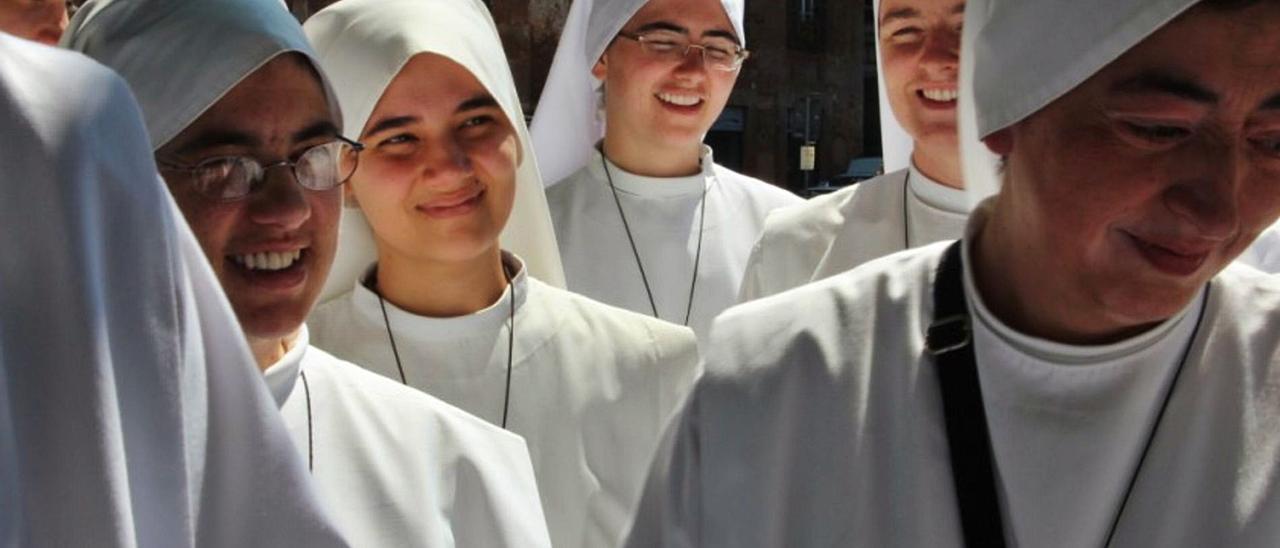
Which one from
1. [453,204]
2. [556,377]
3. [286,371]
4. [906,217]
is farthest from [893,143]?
[286,371]

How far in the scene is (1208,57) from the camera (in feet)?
6.40

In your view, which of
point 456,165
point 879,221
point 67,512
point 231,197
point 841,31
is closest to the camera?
point 67,512

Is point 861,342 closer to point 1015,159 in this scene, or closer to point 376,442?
point 1015,159

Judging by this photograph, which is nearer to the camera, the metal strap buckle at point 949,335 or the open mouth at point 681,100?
the metal strap buckle at point 949,335

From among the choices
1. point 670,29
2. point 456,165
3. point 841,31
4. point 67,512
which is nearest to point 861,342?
point 67,512

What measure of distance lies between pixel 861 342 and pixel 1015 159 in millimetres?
328

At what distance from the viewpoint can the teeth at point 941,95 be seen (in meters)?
4.05

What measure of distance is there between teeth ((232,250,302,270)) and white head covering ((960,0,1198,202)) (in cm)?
113

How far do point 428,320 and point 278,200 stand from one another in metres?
0.94

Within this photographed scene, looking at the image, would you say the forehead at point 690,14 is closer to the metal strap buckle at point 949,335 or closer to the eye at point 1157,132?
the metal strap buckle at point 949,335

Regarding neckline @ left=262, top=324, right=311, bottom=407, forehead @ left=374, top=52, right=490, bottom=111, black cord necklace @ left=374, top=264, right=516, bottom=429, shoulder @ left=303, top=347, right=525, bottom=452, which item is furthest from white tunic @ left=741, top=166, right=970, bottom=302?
neckline @ left=262, top=324, right=311, bottom=407

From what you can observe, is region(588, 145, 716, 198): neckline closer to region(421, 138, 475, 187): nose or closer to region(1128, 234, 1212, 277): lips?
region(421, 138, 475, 187): nose

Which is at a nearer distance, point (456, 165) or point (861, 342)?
point (861, 342)

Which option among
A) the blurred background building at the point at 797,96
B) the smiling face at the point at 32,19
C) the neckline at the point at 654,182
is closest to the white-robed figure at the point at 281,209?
the smiling face at the point at 32,19
